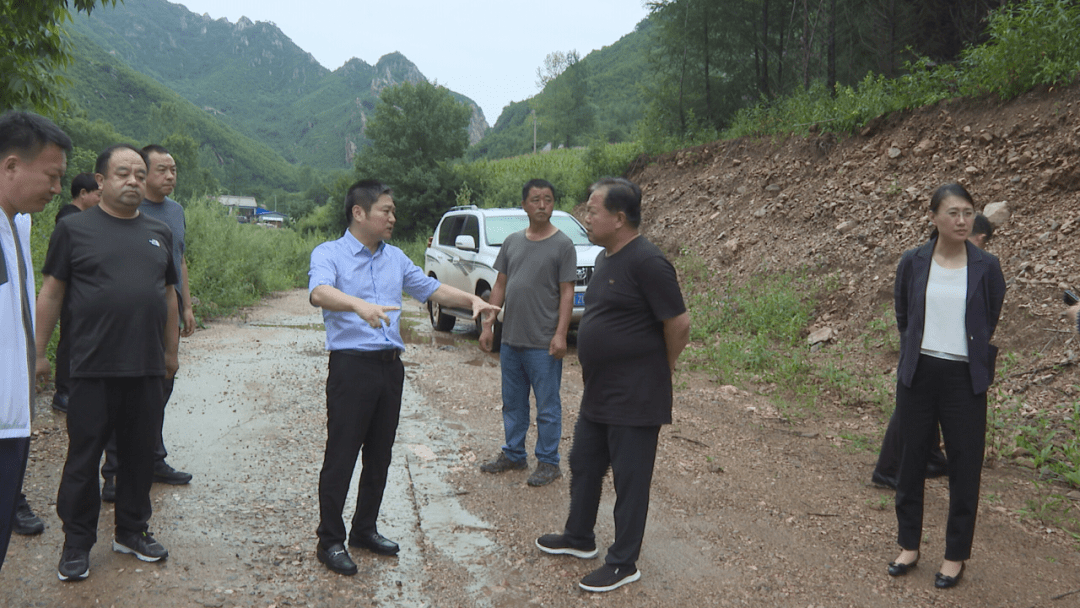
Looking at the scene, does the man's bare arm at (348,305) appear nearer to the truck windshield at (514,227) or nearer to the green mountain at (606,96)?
the truck windshield at (514,227)

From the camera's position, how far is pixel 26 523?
401 centimetres

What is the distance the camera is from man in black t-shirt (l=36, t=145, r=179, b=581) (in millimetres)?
3568

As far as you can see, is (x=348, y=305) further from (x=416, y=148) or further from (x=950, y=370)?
(x=416, y=148)

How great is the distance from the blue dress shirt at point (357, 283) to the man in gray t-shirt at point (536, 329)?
1485 mm

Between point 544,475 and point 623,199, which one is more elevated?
point 623,199

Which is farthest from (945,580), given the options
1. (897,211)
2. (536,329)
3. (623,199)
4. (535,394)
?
(897,211)

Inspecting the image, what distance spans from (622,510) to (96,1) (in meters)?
6.34

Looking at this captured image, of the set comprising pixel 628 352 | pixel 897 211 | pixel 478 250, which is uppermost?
pixel 897 211

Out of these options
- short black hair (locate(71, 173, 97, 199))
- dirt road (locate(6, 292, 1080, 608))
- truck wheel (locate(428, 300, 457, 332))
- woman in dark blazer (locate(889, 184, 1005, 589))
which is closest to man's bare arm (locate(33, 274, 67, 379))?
dirt road (locate(6, 292, 1080, 608))

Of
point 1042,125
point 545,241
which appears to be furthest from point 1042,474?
point 1042,125

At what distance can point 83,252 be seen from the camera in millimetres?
3574

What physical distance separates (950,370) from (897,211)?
25.7 ft

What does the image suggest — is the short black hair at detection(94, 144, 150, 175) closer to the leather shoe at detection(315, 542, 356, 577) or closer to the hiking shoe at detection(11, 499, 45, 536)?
the hiking shoe at detection(11, 499, 45, 536)

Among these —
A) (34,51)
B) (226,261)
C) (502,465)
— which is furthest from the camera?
(226,261)
